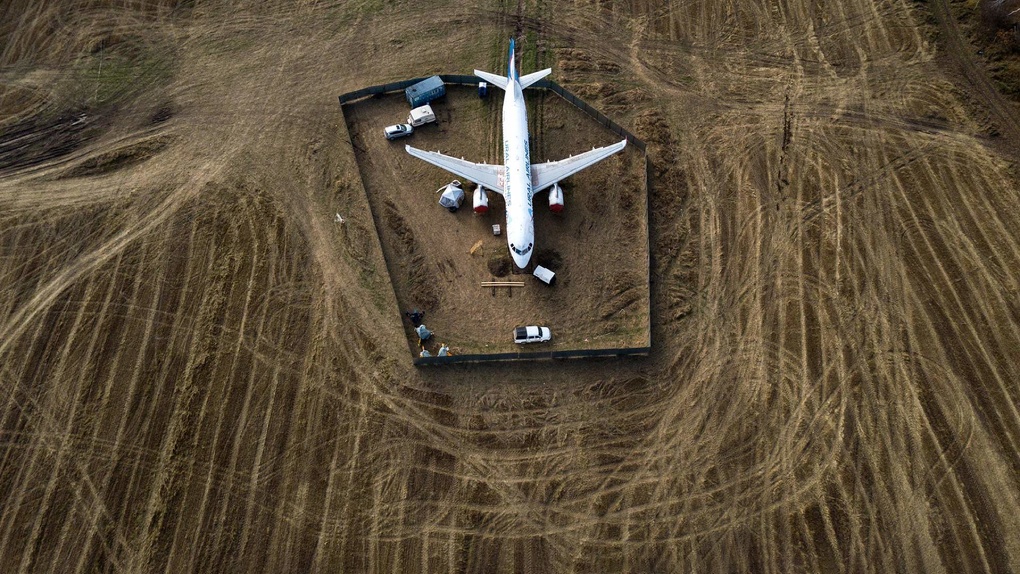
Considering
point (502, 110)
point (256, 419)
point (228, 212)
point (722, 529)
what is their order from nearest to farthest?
1. point (722, 529)
2. point (256, 419)
3. point (228, 212)
4. point (502, 110)

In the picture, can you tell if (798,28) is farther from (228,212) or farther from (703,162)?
(228,212)

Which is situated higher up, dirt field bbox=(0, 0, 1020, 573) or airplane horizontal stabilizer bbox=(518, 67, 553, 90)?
airplane horizontal stabilizer bbox=(518, 67, 553, 90)

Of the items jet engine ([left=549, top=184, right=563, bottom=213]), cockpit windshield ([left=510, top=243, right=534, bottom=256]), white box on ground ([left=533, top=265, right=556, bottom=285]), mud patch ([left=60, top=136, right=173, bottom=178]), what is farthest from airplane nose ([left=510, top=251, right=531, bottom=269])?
mud patch ([left=60, top=136, right=173, bottom=178])

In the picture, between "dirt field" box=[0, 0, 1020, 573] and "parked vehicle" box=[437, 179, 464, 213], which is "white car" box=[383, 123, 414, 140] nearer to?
"dirt field" box=[0, 0, 1020, 573]

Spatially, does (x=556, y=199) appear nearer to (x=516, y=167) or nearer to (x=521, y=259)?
(x=516, y=167)

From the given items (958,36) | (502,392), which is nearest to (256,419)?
(502,392)

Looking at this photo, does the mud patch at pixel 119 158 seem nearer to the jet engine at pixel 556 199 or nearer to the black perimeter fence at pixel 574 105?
the black perimeter fence at pixel 574 105
